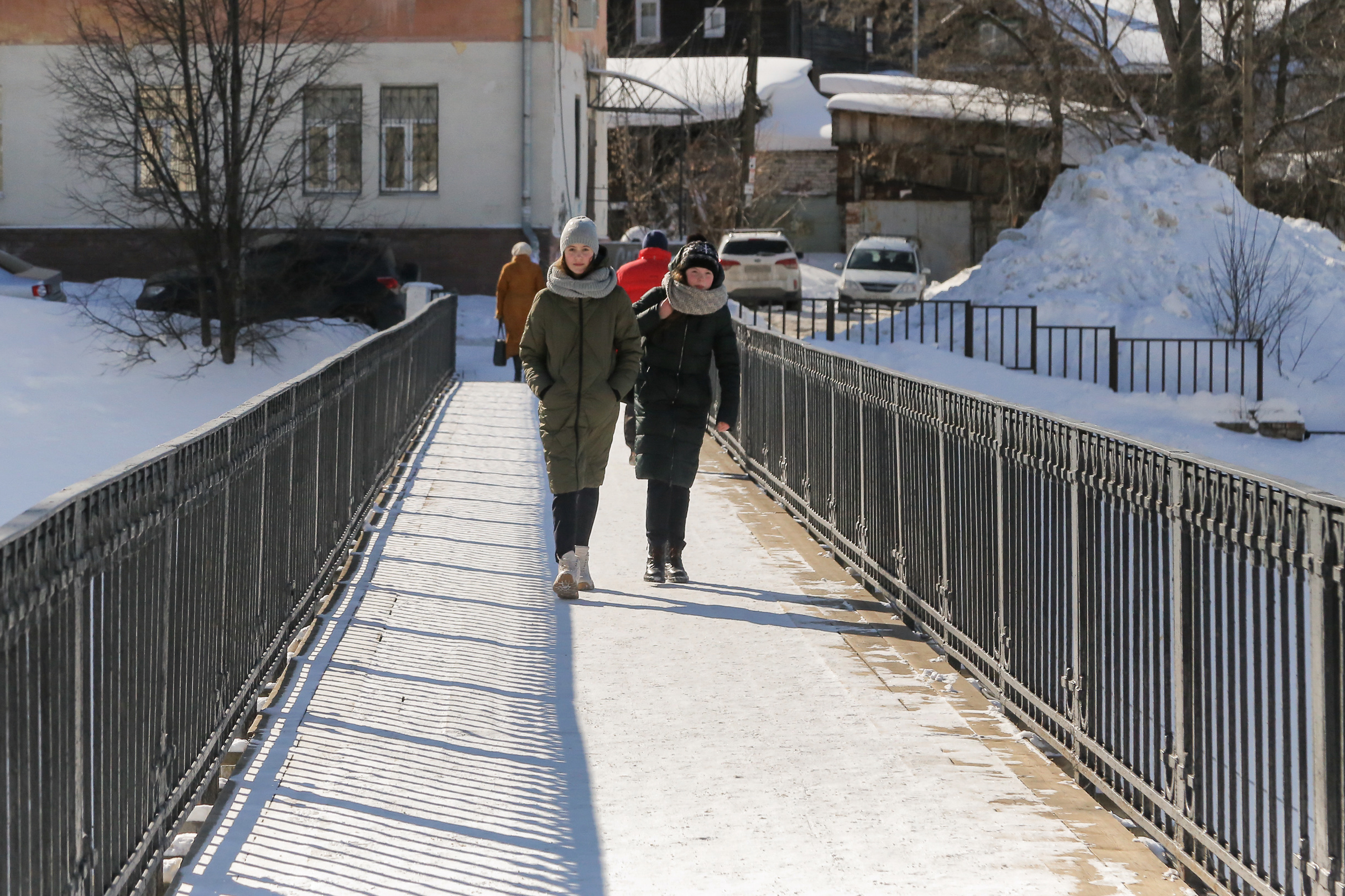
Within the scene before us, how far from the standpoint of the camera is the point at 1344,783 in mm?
3686

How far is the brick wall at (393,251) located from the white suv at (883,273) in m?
6.43

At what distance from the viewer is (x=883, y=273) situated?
35.5 meters

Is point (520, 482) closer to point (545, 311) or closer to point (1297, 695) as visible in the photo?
point (545, 311)

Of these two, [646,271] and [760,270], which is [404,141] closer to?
[760,270]

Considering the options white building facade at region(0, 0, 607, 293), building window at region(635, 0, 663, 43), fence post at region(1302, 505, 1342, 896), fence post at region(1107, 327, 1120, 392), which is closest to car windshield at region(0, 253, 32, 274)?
white building facade at region(0, 0, 607, 293)

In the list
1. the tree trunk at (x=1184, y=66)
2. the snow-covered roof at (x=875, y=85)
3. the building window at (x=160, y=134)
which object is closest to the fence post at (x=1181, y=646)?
the building window at (x=160, y=134)

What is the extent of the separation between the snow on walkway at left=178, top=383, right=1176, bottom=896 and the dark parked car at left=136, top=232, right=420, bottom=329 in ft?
61.2

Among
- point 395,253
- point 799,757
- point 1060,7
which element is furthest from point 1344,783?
point 1060,7

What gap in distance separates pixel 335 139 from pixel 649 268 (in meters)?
21.3

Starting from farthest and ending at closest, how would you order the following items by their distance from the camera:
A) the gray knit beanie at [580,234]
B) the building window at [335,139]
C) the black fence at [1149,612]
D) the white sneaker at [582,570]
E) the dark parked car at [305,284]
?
the building window at [335,139] → the dark parked car at [305,284] → the white sneaker at [582,570] → the gray knit beanie at [580,234] → the black fence at [1149,612]

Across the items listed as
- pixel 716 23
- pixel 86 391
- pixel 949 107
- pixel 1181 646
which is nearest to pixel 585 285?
pixel 1181 646

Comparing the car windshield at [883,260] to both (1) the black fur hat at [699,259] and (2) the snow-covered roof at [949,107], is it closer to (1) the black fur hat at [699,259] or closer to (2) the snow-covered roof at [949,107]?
(2) the snow-covered roof at [949,107]

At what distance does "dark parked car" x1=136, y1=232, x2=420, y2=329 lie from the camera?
27.0 meters

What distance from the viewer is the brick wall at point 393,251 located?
3256cm
